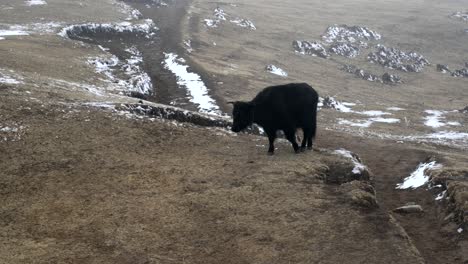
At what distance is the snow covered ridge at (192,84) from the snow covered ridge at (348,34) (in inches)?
1476

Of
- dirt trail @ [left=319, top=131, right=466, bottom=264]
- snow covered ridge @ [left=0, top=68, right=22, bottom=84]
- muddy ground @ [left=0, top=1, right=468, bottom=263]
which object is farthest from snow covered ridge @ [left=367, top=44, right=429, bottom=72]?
snow covered ridge @ [left=0, top=68, right=22, bottom=84]

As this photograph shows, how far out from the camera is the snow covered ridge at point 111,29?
45.1 m

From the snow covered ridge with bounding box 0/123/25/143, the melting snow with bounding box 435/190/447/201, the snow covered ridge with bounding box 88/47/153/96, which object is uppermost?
the snow covered ridge with bounding box 0/123/25/143

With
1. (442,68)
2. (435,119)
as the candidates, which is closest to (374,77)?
(442,68)

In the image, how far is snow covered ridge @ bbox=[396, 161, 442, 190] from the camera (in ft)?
58.5

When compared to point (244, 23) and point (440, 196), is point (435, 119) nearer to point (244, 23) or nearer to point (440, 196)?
point (440, 196)

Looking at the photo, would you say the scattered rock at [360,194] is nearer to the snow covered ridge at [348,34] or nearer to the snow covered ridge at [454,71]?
the snow covered ridge at [454,71]

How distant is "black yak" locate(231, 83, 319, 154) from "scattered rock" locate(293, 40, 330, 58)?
151 feet

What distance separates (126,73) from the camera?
3341cm

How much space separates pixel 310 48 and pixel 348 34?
46.5ft

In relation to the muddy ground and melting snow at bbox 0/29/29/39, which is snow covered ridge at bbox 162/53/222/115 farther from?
melting snow at bbox 0/29/29/39

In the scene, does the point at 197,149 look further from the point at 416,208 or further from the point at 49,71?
the point at 49,71

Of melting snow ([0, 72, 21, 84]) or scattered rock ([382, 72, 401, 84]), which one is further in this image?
scattered rock ([382, 72, 401, 84])

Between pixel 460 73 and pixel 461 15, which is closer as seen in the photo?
pixel 460 73
